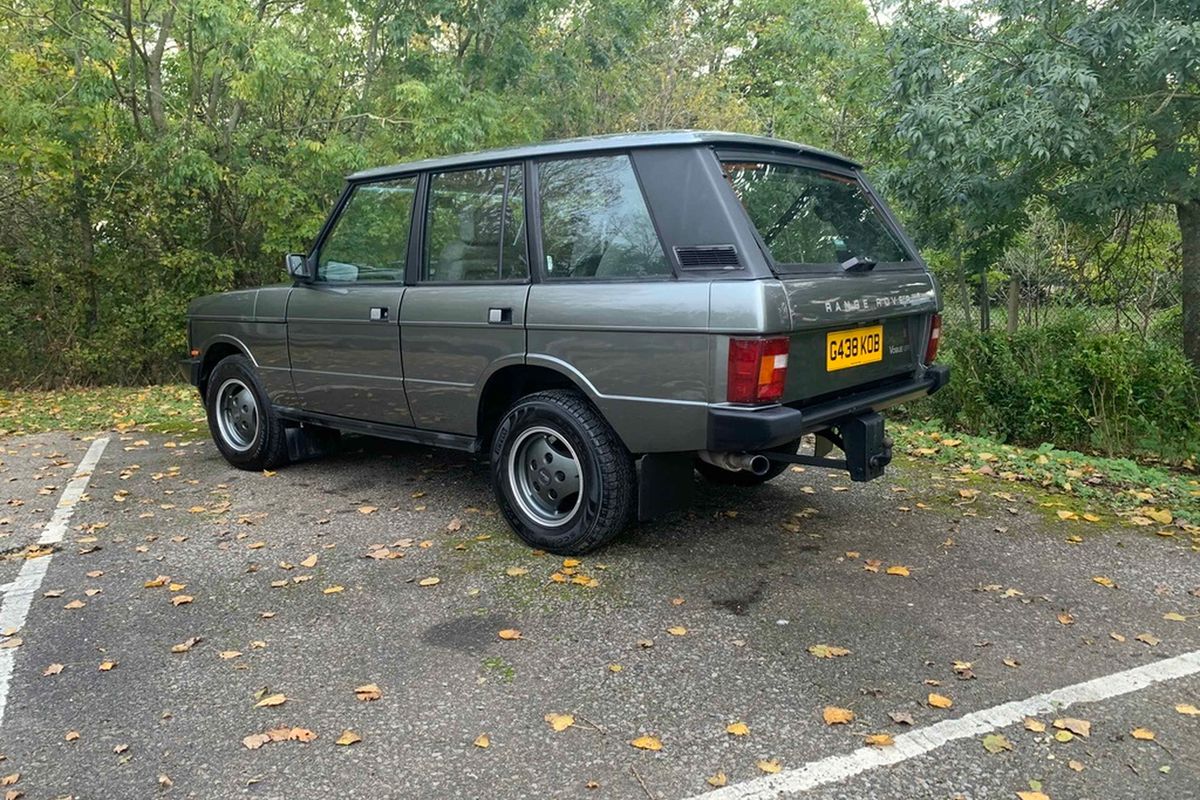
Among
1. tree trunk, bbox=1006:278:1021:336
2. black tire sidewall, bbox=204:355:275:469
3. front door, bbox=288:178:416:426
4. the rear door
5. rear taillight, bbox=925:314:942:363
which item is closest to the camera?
the rear door

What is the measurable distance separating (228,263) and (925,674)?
10588 mm

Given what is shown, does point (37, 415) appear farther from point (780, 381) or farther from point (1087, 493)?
point (1087, 493)

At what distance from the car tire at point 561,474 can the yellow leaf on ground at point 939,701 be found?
153cm

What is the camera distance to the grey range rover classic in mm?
3467

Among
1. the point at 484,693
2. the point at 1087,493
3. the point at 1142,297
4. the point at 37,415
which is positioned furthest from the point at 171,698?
the point at 1142,297

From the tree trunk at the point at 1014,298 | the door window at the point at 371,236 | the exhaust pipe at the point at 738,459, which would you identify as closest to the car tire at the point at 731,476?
the exhaust pipe at the point at 738,459

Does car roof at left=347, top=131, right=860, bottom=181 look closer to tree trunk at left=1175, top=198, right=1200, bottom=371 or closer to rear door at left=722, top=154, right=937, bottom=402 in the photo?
rear door at left=722, top=154, right=937, bottom=402

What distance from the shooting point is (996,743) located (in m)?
2.60

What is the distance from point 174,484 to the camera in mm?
5797

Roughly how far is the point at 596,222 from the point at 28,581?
310cm

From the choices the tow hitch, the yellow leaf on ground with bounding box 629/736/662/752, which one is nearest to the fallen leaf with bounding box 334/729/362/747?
the yellow leaf on ground with bounding box 629/736/662/752

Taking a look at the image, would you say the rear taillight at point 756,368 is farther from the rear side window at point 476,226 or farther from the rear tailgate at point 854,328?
the rear side window at point 476,226

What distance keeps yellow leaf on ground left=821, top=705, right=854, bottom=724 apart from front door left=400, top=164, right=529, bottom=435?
2068 millimetres

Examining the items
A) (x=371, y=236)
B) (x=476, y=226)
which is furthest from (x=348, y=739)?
(x=371, y=236)
